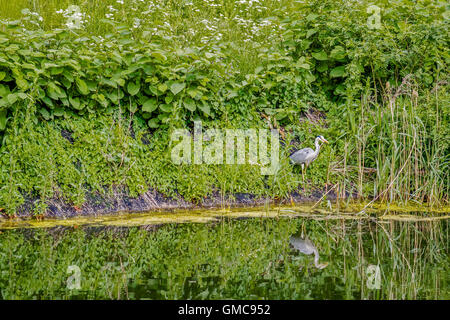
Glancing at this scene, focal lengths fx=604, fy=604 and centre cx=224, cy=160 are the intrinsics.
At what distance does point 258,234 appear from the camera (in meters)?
6.35

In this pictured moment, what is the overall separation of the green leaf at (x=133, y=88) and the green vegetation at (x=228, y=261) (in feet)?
6.92

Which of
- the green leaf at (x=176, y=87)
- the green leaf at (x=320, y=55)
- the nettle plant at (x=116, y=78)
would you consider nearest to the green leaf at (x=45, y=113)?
the nettle plant at (x=116, y=78)

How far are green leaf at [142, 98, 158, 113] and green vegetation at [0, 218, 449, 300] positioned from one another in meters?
1.96

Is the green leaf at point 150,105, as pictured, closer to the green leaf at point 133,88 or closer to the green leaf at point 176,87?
the green leaf at point 133,88

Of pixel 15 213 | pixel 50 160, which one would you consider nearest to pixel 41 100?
pixel 50 160

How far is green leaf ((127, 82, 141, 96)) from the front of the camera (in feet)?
25.9

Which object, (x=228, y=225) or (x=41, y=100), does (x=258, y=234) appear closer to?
(x=228, y=225)

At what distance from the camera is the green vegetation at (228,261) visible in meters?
4.38

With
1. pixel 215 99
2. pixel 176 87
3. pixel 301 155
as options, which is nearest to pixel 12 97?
pixel 176 87

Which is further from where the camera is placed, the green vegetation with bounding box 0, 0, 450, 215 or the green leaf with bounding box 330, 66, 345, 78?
the green leaf with bounding box 330, 66, 345, 78

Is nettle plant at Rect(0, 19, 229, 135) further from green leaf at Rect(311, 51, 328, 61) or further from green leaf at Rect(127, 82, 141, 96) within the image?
green leaf at Rect(311, 51, 328, 61)

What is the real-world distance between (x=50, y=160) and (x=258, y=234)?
2620 mm

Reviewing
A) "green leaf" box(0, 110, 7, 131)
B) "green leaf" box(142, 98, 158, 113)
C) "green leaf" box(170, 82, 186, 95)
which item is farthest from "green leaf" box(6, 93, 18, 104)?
"green leaf" box(170, 82, 186, 95)
